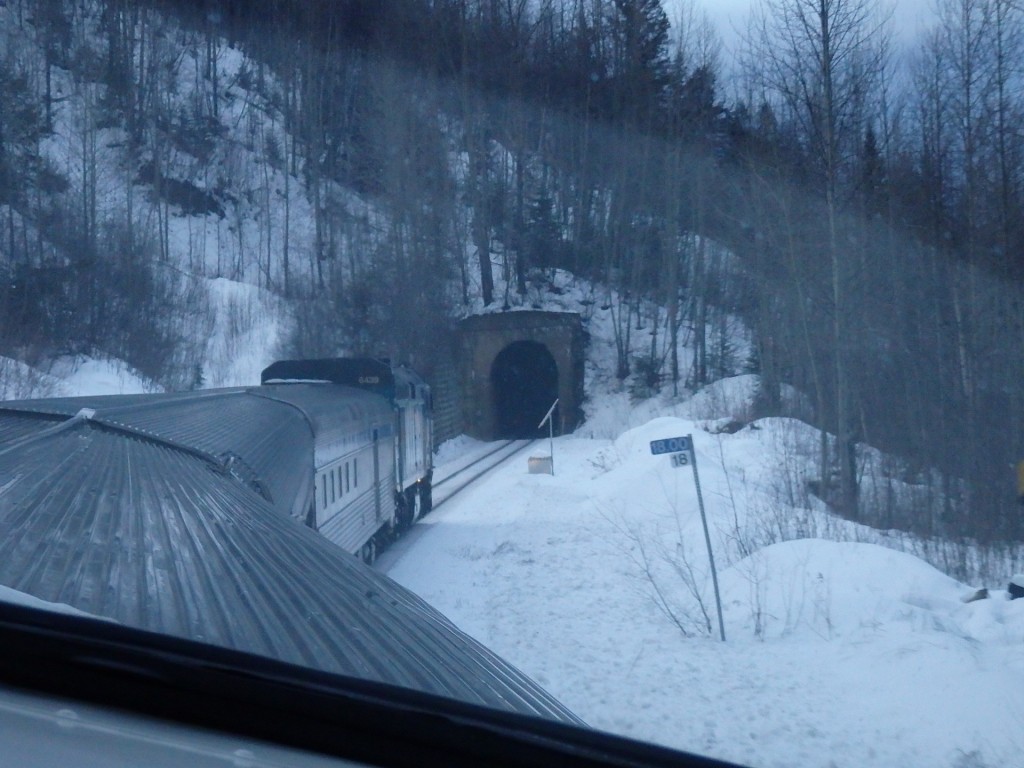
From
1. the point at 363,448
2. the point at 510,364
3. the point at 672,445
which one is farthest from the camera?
Result: the point at 510,364

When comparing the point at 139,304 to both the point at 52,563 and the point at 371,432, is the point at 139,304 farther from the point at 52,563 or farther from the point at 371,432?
the point at 52,563

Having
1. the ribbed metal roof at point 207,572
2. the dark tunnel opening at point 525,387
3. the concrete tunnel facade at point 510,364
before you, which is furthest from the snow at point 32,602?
the dark tunnel opening at point 525,387

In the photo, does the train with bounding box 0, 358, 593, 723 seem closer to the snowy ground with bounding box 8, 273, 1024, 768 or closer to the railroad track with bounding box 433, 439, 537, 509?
the snowy ground with bounding box 8, 273, 1024, 768

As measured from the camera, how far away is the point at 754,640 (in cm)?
898

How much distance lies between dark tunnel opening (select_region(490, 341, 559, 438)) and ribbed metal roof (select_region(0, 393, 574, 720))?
38959mm

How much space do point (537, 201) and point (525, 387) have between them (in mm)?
9032

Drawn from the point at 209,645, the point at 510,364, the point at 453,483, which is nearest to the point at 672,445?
the point at 209,645

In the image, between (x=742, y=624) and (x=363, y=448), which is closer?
(x=742, y=624)

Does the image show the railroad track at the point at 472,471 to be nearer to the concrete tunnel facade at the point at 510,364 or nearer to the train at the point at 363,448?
the train at the point at 363,448

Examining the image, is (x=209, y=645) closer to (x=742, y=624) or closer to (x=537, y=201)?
(x=742, y=624)

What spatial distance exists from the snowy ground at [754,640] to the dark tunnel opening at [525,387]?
29.9m

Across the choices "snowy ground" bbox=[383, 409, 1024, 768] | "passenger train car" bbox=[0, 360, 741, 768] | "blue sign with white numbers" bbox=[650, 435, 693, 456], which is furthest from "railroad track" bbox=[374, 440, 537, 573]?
"passenger train car" bbox=[0, 360, 741, 768]

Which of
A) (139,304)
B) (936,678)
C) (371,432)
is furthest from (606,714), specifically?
(139,304)

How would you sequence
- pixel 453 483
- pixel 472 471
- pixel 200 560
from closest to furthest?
pixel 200 560
pixel 453 483
pixel 472 471
